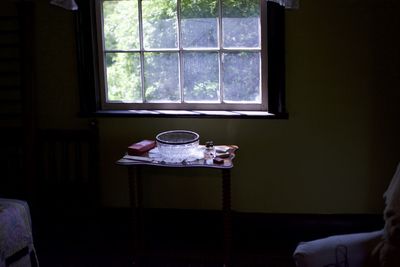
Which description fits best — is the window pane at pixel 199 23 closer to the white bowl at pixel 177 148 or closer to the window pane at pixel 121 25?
the window pane at pixel 121 25

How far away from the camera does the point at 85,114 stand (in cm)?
378

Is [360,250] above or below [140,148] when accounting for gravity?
below

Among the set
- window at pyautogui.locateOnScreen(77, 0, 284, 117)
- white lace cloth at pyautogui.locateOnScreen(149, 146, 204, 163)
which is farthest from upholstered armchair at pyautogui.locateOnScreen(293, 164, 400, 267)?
window at pyautogui.locateOnScreen(77, 0, 284, 117)

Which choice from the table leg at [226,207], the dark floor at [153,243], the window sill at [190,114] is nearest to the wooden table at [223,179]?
the table leg at [226,207]

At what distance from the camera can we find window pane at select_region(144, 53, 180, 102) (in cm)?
372

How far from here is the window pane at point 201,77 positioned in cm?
368

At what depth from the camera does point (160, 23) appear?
12.1ft

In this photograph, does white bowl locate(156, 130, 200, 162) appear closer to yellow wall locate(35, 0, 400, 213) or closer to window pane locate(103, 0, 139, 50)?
yellow wall locate(35, 0, 400, 213)

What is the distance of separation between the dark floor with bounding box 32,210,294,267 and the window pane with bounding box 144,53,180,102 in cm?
79

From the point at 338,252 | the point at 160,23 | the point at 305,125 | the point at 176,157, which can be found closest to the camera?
the point at 338,252

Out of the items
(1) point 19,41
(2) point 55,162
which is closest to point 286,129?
(2) point 55,162

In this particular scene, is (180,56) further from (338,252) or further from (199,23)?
(338,252)

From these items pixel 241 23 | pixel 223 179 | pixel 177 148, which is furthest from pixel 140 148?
pixel 241 23

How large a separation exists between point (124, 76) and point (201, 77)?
52cm
